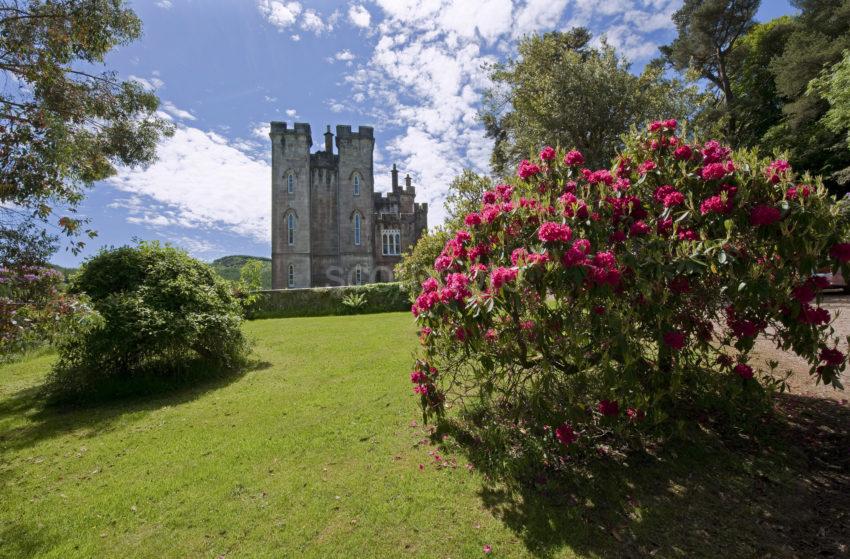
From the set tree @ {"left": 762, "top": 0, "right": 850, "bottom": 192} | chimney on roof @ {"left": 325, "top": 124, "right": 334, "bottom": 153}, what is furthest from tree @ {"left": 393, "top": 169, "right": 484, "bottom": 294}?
chimney on roof @ {"left": 325, "top": 124, "right": 334, "bottom": 153}

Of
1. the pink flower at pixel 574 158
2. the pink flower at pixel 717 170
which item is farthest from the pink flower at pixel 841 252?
the pink flower at pixel 574 158

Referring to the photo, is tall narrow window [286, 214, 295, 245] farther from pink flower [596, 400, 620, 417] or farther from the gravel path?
pink flower [596, 400, 620, 417]

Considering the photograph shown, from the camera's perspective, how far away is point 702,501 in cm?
366

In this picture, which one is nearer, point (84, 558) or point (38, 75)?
point (84, 558)

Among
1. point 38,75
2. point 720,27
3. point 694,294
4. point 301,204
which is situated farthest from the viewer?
point 301,204

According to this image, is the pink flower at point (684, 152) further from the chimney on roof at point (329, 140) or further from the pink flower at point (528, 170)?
the chimney on roof at point (329, 140)

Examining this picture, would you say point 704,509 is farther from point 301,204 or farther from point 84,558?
point 301,204

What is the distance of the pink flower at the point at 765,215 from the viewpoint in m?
3.24

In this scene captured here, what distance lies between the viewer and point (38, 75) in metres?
6.36

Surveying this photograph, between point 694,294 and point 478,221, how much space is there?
239cm

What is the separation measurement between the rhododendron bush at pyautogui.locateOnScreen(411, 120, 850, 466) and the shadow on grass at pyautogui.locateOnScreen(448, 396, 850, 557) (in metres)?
0.57

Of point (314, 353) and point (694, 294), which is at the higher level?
point (694, 294)

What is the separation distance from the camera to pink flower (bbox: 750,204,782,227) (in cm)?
324

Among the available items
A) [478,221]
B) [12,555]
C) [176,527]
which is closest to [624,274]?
[478,221]
